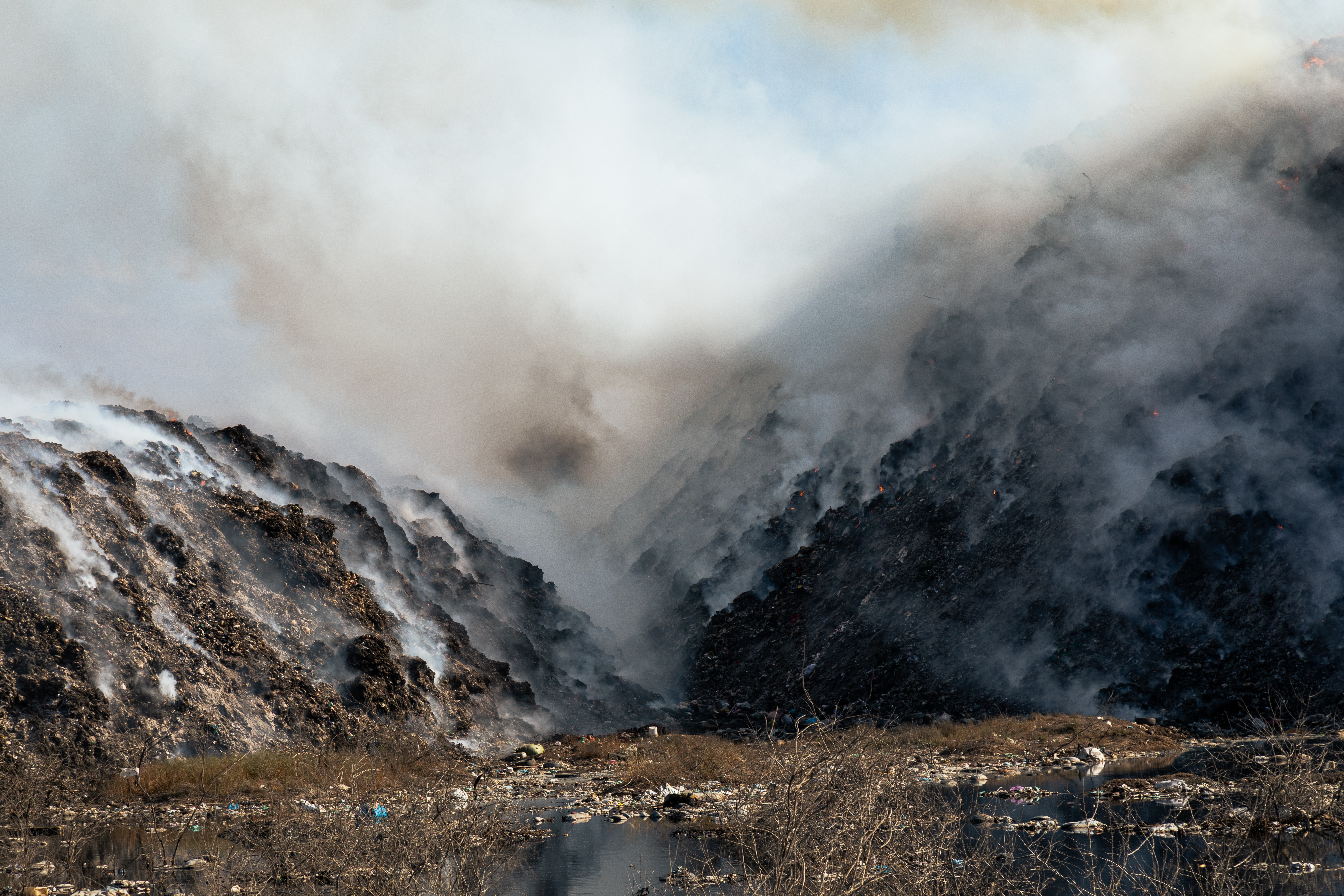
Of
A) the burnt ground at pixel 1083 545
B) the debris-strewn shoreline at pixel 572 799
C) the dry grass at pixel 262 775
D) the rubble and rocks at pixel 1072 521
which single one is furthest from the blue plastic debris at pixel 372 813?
the rubble and rocks at pixel 1072 521

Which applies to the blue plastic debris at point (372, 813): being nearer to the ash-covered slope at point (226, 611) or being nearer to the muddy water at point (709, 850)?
the muddy water at point (709, 850)

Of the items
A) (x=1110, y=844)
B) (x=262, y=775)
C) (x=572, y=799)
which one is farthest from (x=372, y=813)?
(x=1110, y=844)

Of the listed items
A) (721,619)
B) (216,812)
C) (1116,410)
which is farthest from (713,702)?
(216,812)

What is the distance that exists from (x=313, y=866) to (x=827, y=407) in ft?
185

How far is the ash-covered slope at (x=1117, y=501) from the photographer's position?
32.2 meters

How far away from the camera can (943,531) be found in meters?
46.2

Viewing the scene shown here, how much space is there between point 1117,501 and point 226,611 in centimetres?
3320

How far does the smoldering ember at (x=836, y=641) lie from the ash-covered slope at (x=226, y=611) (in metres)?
0.14

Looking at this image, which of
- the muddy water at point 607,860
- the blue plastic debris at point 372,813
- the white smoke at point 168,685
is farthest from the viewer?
the white smoke at point 168,685

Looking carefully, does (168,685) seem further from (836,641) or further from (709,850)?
(836,641)

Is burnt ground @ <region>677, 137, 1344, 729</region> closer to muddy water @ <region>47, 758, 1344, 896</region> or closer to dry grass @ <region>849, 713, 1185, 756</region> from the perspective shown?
dry grass @ <region>849, 713, 1185, 756</region>

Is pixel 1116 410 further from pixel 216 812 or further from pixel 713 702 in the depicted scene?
pixel 216 812

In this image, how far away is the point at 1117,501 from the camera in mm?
39281

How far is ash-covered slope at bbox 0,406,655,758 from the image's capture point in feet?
83.3
